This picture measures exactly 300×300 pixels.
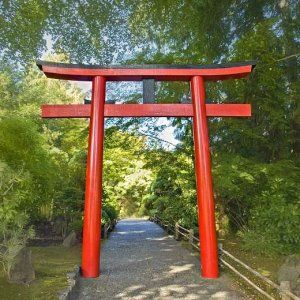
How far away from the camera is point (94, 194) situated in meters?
7.68

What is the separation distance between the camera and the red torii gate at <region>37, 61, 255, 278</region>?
755 cm

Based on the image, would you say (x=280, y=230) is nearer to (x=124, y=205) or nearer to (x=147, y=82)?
(x=147, y=82)

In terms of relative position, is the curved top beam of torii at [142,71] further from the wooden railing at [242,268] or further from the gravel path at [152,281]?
the gravel path at [152,281]

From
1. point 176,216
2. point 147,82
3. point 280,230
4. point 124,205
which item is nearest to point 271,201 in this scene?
point 280,230

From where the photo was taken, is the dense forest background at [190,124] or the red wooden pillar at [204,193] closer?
the red wooden pillar at [204,193]

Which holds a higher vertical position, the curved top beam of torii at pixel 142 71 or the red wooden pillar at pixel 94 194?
the curved top beam of torii at pixel 142 71

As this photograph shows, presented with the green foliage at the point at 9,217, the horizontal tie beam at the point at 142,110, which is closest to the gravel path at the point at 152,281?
the green foliage at the point at 9,217

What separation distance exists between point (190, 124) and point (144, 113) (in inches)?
194

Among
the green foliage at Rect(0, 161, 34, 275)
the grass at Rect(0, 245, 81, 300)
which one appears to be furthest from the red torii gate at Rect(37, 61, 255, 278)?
the green foliage at Rect(0, 161, 34, 275)

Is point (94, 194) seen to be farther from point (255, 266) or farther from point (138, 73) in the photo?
point (255, 266)

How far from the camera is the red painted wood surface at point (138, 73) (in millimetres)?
8141

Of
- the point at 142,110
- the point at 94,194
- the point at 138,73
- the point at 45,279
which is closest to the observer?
the point at 45,279

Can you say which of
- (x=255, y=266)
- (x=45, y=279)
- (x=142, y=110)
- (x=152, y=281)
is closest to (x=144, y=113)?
(x=142, y=110)

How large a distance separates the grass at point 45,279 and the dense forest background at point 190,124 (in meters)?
1.32
